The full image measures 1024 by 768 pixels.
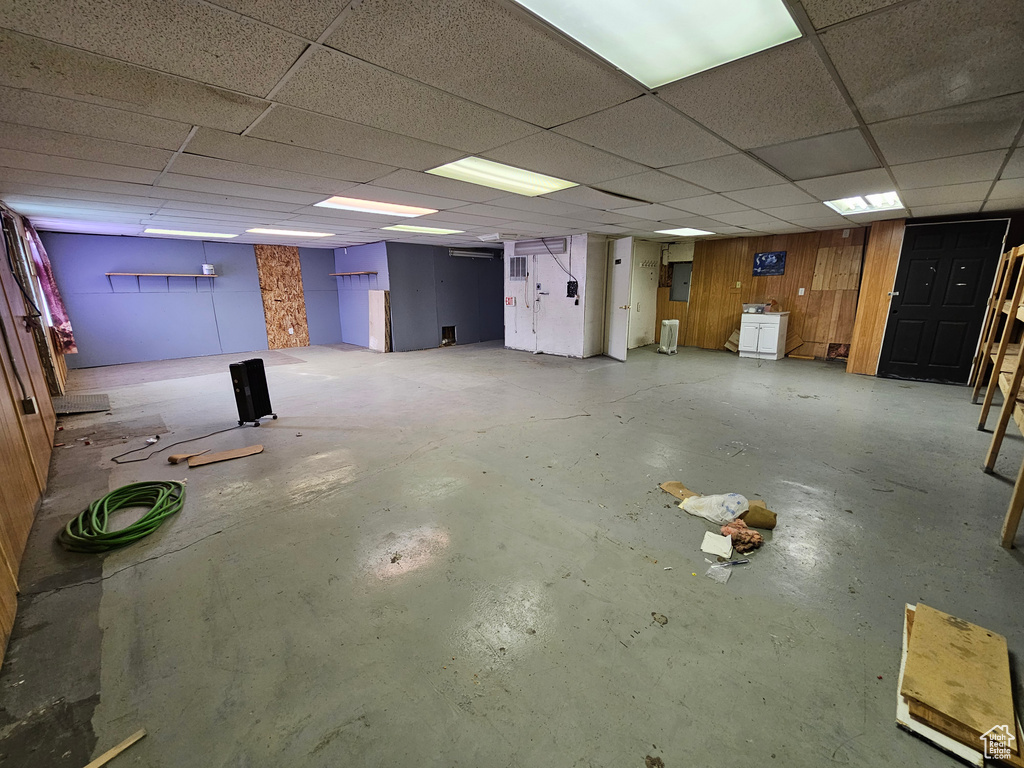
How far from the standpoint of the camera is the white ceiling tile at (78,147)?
2.26 metres

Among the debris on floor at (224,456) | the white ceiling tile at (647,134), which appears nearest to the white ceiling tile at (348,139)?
the white ceiling tile at (647,134)

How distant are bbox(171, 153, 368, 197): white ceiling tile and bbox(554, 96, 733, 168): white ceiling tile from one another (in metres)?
2.19

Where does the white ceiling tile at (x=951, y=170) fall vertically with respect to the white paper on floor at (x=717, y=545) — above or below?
above

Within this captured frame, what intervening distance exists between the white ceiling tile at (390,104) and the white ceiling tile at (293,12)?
0.54 ft

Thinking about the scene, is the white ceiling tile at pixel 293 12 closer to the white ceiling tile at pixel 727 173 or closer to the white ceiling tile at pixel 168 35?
the white ceiling tile at pixel 168 35

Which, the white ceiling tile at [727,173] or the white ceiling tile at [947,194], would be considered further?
the white ceiling tile at [947,194]

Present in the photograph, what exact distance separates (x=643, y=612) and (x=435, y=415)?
3201mm

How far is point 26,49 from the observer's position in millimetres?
1454

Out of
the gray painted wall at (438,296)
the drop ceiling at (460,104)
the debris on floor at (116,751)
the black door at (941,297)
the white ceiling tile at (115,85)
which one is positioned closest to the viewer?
the debris on floor at (116,751)

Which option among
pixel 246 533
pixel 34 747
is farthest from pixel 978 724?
pixel 246 533

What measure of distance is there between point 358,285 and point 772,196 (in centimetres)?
843

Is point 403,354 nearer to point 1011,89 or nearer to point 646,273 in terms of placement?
point 646,273

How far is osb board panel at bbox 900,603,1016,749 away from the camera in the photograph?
51.4 inches

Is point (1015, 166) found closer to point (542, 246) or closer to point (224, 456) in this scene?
point (542, 246)
